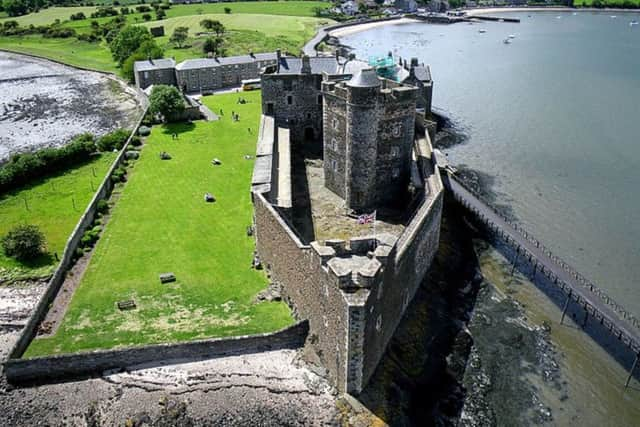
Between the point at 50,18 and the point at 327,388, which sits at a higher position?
the point at 50,18

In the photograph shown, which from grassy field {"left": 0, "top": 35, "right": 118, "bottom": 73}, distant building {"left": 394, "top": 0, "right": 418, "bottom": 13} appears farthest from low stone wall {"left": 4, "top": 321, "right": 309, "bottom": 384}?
distant building {"left": 394, "top": 0, "right": 418, "bottom": 13}

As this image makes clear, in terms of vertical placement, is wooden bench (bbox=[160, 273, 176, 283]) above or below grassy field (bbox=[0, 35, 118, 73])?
below

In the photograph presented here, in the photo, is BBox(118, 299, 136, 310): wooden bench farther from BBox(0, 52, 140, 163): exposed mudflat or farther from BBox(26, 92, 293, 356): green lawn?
BBox(0, 52, 140, 163): exposed mudflat

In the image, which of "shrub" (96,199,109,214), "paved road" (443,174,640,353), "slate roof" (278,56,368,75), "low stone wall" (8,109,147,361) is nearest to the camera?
"low stone wall" (8,109,147,361)

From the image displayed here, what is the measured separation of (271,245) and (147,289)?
7.42 m

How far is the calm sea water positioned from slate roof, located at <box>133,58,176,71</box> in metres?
37.7

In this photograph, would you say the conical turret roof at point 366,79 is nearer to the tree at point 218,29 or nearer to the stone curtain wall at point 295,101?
the stone curtain wall at point 295,101

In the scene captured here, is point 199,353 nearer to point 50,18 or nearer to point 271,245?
point 271,245

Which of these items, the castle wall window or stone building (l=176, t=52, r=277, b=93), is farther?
stone building (l=176, t=52, r=277, b=93)

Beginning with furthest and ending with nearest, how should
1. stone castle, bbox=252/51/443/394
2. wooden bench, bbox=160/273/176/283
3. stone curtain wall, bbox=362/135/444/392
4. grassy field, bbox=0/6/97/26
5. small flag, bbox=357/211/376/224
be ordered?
grassy field, bbox=0/6/97/26 → small flag, bbox=357/211/376/224 → wooden bench, bbox=160/273/176/283 → stone curtain wall, bbox=362/135/444/392 → stone castle, bbox=252/51/443/394

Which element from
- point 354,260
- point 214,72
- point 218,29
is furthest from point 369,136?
point 218,29

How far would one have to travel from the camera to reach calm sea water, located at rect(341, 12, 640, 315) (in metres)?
41.2

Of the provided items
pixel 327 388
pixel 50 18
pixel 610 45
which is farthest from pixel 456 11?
pixel 327 388

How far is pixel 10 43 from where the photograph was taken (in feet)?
420
